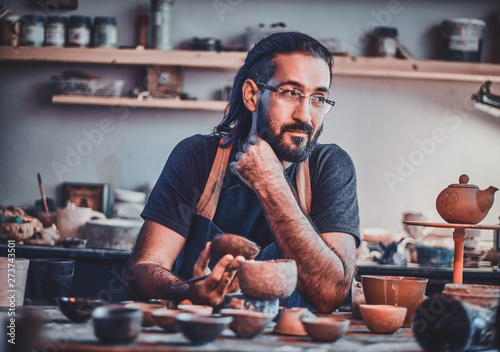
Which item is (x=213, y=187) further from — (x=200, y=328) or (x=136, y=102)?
(x=136, y=102)

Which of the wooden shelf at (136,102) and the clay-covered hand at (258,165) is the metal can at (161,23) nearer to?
the wooden shelf at (136,102)

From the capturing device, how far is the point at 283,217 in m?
1.87

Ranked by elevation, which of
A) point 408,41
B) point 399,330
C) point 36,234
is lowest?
point 36,234

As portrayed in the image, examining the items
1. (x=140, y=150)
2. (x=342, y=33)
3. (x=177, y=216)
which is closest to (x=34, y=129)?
(x=140, y=150)

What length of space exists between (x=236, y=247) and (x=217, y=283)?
10 centimetres

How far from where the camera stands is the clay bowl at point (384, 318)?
1.42 metres

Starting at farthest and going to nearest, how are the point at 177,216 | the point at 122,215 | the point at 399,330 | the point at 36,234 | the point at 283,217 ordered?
the point at 122,215 → the point at 36,234 → the point at 177,216 → the point at 283,217 → the point at 399,330

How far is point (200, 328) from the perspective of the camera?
117 cm

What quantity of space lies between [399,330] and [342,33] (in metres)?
3.16

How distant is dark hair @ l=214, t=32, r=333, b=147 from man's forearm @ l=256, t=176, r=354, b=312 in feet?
1.68

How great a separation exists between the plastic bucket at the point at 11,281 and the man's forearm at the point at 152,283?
32 centimetres

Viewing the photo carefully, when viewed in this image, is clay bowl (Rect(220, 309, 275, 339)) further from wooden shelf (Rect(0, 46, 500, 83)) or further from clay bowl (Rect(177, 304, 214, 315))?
wooden shelf (Rect(0, 46, 500, 83))

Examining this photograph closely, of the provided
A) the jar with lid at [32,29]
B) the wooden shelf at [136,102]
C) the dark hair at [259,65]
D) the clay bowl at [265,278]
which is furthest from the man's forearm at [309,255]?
the jar with lid at [32,29]

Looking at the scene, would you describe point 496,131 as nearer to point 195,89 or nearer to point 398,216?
point 398,216
